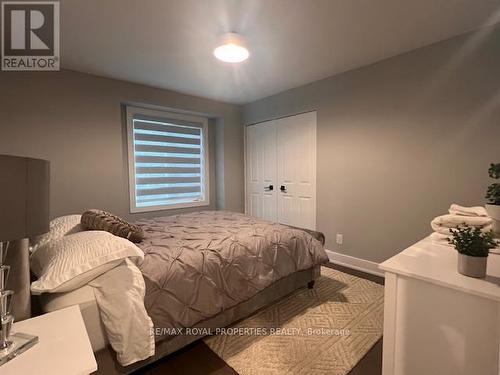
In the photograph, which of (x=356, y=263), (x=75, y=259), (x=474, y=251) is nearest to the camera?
(x=474, y=251)

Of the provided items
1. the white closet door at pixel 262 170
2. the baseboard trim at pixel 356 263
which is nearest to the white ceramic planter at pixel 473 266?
the baseboard trim at pixel 356 263

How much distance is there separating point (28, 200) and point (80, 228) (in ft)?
3.79

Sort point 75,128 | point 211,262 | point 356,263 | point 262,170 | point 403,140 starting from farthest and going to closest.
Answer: point 262,170, point 356,263, point 75,128, point 403,140, point 211,262

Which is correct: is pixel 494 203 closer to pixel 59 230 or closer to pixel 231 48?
pixel 231 48

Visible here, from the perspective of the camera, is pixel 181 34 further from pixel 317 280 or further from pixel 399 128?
pixel 317 280

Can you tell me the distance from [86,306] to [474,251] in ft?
5.74

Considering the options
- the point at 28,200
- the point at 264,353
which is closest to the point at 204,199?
the point at 264,353

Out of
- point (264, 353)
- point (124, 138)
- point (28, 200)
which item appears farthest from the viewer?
point (124, 138)

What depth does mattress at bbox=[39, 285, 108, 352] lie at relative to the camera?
1163 mm

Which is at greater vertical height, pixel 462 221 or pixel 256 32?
pixel 256 32

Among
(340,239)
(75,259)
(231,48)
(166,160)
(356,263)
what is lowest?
(356,263)

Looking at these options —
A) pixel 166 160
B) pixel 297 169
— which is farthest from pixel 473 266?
pixel 166 160

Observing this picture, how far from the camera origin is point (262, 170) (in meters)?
4.29

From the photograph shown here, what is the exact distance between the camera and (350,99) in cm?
304
